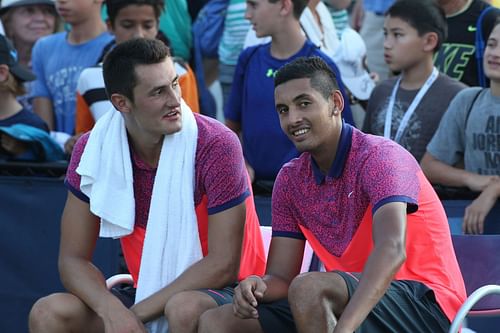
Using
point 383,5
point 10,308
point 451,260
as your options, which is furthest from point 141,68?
point 383,5

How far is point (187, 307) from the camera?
441 cm

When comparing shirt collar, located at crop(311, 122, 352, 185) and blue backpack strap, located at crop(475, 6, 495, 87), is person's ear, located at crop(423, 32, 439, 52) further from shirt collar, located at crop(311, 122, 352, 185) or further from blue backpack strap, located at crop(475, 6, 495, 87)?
shirt collar, located at crop(311, 122, 352, 185)

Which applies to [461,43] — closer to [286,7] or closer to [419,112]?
[419,112]

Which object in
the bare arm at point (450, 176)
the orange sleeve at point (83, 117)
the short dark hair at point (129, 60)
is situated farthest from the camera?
the orange sleeve at point (83, 117)

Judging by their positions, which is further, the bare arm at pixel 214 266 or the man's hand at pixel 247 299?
the bare arm at pixel 214 266


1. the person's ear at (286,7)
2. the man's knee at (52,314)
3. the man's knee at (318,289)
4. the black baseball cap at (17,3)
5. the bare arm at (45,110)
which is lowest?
the bare arm at (45,110)

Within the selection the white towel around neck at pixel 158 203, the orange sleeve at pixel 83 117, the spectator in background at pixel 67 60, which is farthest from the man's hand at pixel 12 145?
the white towel around neck at pixel 158 203

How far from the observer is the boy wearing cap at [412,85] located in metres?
6.12

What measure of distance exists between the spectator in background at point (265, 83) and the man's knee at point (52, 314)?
6.00ft

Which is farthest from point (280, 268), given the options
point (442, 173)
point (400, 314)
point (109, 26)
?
point (109, 26)

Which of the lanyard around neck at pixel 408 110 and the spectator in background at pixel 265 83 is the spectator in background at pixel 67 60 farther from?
the lanyard around neck at pixel 408 110

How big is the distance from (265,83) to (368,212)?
215 cm

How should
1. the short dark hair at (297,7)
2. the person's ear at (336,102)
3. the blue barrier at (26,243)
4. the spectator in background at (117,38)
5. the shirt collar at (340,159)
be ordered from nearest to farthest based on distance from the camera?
1. the shirt collar at (340,159)
2. the person's ear at (336,102)
3. the blue barrier at (26,243)
4. the short dark hair at (297,7)
5. the spectator in background at (117,38)

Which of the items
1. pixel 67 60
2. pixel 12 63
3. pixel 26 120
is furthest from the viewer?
pixel 67 60
